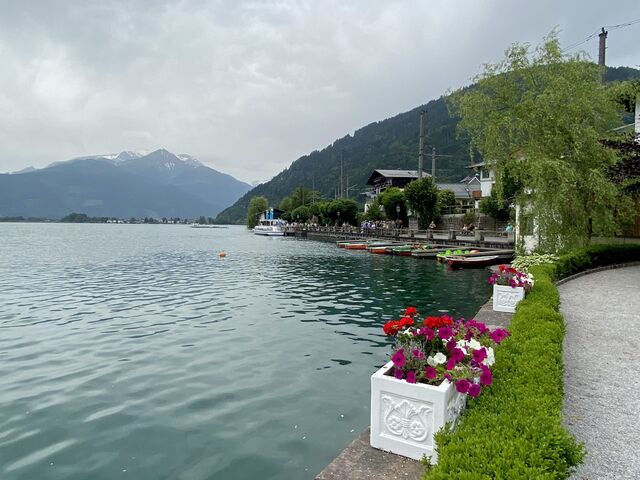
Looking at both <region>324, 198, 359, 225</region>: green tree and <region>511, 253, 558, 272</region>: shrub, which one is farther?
<region>324, 198, 359, 225</region>: green tree

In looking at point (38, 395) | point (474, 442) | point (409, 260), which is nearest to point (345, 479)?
point (474, 442)

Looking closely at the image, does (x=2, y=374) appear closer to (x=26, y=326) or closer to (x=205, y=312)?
(x=26, y=326)

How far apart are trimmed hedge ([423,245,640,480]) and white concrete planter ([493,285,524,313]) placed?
4.08 m

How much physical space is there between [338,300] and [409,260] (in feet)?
59.7

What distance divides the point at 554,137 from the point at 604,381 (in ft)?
53.8

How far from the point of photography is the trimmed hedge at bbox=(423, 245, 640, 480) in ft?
10.7

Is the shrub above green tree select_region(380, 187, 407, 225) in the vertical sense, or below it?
below

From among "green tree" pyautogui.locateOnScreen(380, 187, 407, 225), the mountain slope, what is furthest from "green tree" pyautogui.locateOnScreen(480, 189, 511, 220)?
the mountain slope

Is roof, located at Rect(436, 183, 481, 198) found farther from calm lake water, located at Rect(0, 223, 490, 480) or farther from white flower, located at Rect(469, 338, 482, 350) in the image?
white flower, located at Rect(469, 338, 482, 350)

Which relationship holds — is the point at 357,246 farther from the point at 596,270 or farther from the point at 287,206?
the point at 287,206

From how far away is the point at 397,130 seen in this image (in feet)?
554

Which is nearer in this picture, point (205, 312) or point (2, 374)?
point (2, 374)

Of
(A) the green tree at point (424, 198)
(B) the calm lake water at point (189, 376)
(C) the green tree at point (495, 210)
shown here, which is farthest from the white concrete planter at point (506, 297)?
(A) the green tree at point (424, 198)

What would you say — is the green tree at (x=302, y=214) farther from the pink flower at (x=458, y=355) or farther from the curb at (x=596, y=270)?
the pink flower at (x=458, y=355)
